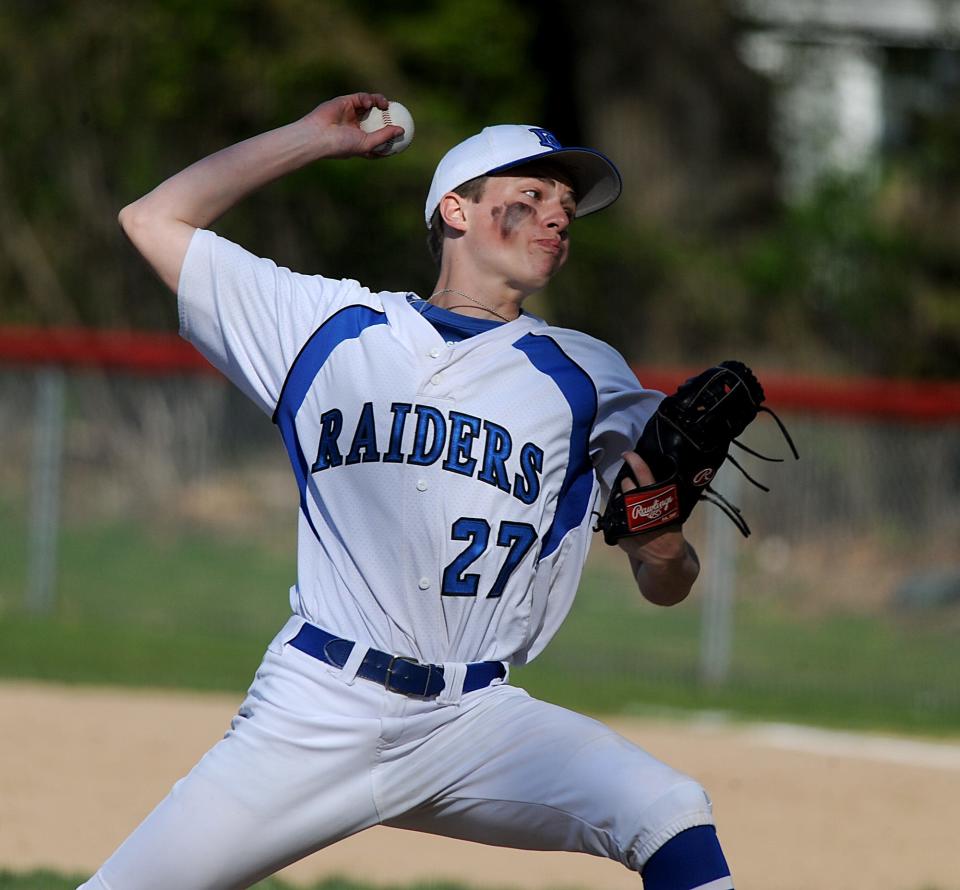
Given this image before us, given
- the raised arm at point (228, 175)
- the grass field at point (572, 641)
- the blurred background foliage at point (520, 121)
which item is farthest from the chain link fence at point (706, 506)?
the raised arm at point (228, 175)

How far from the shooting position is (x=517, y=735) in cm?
306

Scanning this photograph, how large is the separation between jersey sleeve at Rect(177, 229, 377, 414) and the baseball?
383mm

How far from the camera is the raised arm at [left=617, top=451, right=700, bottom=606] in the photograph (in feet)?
→ 10.5

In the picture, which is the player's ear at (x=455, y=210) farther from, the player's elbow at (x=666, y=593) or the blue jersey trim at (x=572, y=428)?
the player's elbow at (x=666, y=593)

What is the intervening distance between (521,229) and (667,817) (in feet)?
4.27

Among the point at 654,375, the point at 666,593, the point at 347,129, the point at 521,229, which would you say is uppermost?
the point at 347,129

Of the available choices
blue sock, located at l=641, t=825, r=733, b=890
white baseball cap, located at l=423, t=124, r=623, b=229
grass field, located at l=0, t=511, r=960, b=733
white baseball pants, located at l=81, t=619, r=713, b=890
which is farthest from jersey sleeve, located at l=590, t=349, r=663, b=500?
grass field, located at l=0, t=511, r=960, b=733

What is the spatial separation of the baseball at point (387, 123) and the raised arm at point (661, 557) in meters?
0.91

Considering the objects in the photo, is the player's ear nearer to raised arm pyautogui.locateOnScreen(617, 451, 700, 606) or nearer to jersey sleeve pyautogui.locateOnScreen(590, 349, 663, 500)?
jersey sleeve pyautogui.locateOnScreen(590, 349, 663, 500)

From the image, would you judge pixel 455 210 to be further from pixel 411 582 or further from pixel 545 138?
pixel 411 582

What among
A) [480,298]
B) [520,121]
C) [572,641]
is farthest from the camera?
[520,121]

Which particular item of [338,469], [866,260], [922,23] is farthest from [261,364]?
[922,23]

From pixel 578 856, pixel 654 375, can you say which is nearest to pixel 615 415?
pixel 578 856

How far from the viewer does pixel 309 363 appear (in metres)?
3.32
